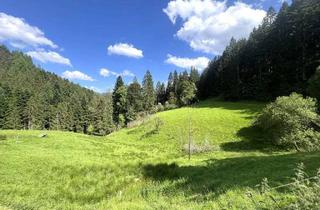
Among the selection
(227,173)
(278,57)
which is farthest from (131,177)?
(278,57)

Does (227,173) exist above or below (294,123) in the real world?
below

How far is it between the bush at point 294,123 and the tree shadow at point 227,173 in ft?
51.2

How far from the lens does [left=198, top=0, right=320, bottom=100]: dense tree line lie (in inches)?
2539

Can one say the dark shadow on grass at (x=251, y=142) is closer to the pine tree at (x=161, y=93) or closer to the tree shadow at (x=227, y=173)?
the tree shadow at (x=227, y=173)

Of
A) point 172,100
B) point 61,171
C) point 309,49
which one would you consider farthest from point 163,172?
point 172,100

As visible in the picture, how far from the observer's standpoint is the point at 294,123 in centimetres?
3975

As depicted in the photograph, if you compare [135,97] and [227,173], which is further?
[135,97]

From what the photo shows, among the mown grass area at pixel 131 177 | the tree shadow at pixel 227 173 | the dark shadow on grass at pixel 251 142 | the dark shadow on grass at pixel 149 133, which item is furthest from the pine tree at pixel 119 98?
the tree shadow at pixel 227 173

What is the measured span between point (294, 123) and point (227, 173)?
22854 millimetres

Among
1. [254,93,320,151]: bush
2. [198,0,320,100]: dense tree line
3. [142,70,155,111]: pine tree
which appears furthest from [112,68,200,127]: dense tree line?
[254,93,320,151]: bush

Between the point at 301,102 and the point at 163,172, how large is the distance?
25.6 m

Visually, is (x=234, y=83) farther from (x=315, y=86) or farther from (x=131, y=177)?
(x=131, y=177)

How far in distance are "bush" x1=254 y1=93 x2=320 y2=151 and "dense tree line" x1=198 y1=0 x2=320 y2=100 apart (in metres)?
14.3

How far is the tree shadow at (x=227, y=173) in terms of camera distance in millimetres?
15781
